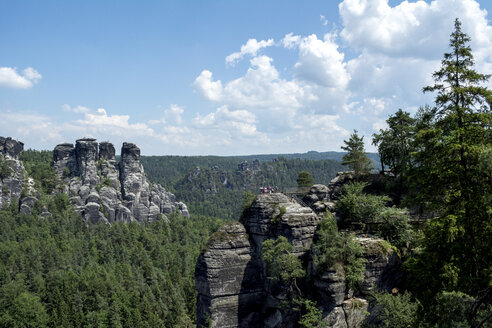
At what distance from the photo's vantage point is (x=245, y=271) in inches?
1496

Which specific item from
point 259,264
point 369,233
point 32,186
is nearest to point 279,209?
point 259,264

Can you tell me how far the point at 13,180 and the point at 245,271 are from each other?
129 metres

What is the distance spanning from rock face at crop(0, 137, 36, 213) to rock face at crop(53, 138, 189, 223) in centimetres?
1323

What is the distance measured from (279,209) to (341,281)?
450 inches

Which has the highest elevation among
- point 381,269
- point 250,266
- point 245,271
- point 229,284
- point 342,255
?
point 342,255

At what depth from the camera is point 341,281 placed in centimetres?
→ 2844

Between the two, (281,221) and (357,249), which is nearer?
(357,249)

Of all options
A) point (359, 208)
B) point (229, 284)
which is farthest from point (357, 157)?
point (229, 284)

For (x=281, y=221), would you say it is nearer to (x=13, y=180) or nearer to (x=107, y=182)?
(x=107, y=182)

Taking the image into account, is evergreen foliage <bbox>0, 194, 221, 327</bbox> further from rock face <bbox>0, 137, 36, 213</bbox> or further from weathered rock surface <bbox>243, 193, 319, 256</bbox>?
weathered rock surface <bbox>243, 193, 319, 256</bbox>

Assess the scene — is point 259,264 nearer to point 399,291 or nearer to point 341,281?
point 341,281

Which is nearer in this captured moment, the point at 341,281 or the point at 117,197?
the point at 341,281

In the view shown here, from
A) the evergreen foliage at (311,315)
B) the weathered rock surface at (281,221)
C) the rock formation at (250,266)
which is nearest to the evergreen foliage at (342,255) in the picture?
the rock formation at (250,266)

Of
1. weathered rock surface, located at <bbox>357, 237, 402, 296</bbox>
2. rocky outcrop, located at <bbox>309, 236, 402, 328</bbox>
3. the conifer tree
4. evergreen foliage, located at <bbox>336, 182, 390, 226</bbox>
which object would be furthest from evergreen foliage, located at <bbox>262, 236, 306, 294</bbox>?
the conifer tree
